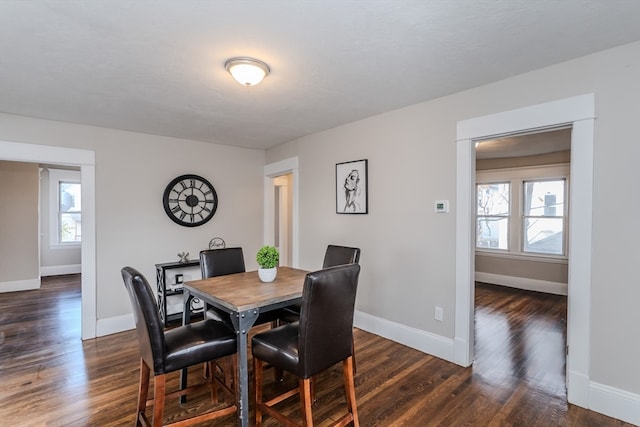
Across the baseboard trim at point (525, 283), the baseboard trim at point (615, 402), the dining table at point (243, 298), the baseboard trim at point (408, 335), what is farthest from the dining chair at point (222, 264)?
the baseboard trim at point (525, 283)

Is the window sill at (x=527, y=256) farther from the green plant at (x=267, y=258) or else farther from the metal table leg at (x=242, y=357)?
the metal table leg at (x=242, y=357)

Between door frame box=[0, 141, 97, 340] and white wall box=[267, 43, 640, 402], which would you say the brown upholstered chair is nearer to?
white wall box=[267, 43, 640, 402]

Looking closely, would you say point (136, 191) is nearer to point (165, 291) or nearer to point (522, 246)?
point (165, 291)

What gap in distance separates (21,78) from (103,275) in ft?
7.27

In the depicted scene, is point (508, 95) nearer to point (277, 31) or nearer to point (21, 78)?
point (277, 31)

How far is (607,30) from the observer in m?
1.79

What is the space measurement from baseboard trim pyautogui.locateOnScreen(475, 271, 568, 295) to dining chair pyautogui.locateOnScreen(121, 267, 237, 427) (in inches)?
210

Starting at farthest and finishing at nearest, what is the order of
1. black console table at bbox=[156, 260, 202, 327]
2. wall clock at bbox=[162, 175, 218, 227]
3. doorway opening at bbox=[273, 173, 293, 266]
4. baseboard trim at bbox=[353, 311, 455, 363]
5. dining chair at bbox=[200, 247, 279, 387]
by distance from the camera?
doorway opening at bbox=[273, 173, 293, 266]
wall clock at bbox=[162, 175, 218, 227]
black console table at bbox=[156, 260, 202, 327]
baseboard trim at bbox=[353, 311, 455, 363]
dining chair at bbox=[200, 247, 279, 387]

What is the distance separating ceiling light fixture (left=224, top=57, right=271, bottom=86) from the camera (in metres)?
2.07

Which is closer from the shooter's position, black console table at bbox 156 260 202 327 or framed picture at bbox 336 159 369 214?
framed picture at bbox 336 159 369 214

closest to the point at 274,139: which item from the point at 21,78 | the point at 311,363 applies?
the point at 21,78

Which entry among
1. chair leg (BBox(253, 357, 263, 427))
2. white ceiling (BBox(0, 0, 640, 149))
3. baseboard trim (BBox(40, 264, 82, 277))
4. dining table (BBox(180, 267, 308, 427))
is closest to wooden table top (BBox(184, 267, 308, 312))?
dining table (BBox(180, 267, 308, 427))

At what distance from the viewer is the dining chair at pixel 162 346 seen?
5.44ft

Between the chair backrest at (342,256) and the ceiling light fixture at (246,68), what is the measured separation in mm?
1597
